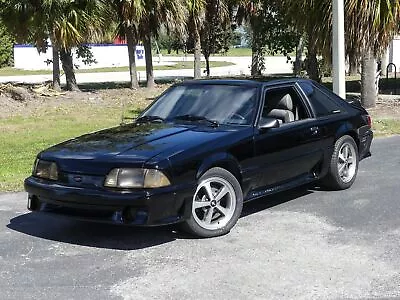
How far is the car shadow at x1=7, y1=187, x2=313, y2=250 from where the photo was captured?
5.50 meters

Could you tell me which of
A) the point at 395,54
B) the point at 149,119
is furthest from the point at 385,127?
the point at 395,54

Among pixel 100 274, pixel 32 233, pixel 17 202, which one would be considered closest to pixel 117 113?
pixel 17 202

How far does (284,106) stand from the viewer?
6746mm

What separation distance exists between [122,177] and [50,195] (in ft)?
2.47

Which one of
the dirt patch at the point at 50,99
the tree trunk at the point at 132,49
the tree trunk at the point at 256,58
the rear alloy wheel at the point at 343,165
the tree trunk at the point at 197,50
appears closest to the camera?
the rear alloy wheel at the point at 343,165

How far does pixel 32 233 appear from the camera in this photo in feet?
19.3

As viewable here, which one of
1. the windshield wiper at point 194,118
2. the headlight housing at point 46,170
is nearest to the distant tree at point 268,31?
the windshield wiper at point 194,118

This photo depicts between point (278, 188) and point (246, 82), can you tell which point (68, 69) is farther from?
point (278, 188)

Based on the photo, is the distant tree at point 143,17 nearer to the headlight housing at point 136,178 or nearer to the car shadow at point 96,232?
the car shadow at point 96,232

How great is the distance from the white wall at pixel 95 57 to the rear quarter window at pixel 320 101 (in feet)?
141

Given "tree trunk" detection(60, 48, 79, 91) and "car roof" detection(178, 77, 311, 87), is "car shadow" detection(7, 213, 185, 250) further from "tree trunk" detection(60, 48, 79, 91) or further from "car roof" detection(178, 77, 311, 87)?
"tree trunk" detection(60, 48, 79, 91)

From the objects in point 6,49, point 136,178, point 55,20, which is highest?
point 6,49

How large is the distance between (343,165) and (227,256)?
285cm

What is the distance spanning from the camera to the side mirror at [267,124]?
6102 millimetres
